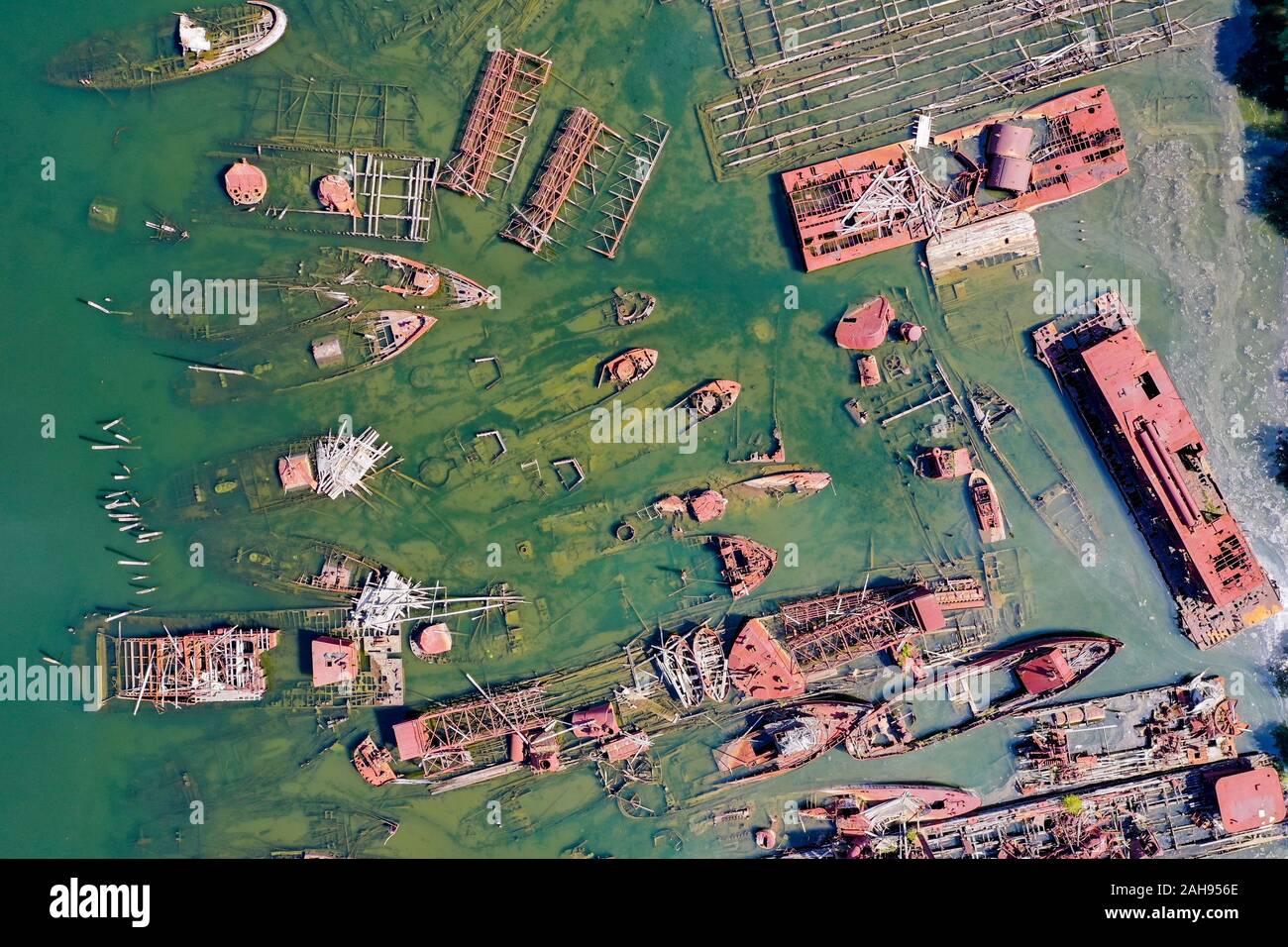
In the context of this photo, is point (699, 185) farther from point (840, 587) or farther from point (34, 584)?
point (34, 584)

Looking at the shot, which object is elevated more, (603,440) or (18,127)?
(18,127)

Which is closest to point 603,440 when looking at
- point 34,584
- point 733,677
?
point 733,677

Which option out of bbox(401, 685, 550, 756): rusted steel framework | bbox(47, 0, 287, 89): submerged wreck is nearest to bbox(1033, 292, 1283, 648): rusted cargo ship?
bbox(401, 685, 550, 756): rusted steel framework

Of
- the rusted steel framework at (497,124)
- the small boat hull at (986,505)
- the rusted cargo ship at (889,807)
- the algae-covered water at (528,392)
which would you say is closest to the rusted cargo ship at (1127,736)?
the algae-covered water at (528,392)

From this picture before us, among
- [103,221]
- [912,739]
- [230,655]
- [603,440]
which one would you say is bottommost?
[912,739]

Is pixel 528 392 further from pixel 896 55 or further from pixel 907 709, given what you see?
pixel 907 709

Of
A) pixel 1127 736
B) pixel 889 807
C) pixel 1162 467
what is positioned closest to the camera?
pixel 1162 467

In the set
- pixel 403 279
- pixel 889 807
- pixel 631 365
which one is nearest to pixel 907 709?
pixel 889 807
